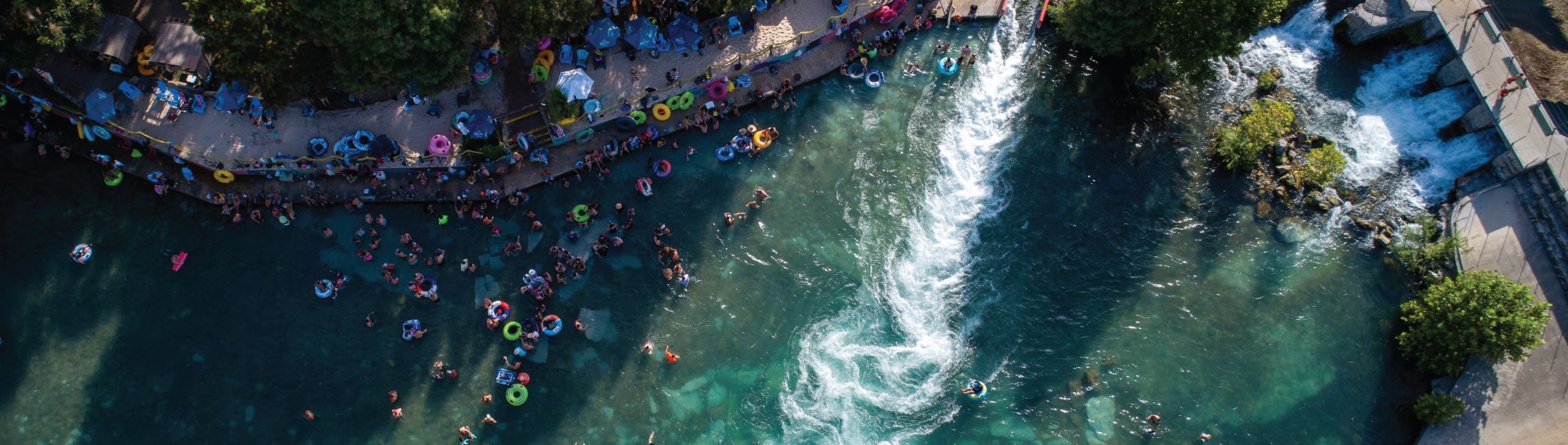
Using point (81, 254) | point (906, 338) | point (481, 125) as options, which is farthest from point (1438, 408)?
point (81, 254)

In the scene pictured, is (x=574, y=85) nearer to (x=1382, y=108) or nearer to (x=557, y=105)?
(x=557, y=105)

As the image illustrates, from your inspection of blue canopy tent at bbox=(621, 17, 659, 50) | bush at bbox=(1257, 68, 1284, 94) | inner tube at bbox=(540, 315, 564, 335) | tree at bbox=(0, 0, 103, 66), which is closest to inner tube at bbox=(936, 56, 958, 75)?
blue canopy tent at bbox=(621, 17, 659, 50)

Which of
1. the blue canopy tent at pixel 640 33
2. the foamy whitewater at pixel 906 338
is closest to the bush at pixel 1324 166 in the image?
the foamy whitewater at pixel 906 338

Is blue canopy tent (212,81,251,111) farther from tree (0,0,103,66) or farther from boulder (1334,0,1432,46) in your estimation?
boulder (1334,0,1432,46)

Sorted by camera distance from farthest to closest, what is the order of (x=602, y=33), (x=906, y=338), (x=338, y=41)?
1. (x=602, y=33)
2. (x=906, y=338)
3. (x=338, y=41)

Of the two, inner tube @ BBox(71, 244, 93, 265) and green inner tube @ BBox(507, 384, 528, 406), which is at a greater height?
inner tube @ BBox(71, 244, 93, 265)
